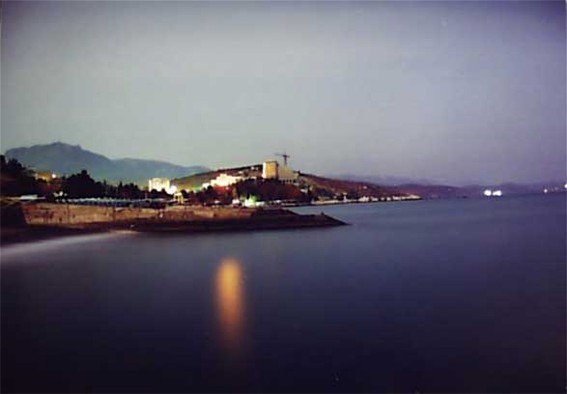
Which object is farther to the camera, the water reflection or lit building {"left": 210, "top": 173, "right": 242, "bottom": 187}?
lit building {"left": 210, "top": 173, "right": 242, "bottom": 187}

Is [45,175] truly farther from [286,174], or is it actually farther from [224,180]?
[286,174]

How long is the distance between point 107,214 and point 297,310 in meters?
0.94

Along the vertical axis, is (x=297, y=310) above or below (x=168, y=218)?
below

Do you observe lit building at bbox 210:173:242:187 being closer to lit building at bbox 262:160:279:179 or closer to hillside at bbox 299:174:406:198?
lit building at bbox 262:160:279:179

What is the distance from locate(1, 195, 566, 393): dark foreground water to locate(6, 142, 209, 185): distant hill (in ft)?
0.95

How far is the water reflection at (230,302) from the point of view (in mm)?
2236

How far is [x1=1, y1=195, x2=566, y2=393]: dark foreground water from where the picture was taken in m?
2.20

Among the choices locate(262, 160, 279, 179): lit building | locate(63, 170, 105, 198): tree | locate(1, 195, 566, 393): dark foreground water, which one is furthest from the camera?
locate(262, 160, 279, 179): lit building

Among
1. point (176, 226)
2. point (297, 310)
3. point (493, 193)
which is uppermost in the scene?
point (493, 193)

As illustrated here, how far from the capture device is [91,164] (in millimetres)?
2314

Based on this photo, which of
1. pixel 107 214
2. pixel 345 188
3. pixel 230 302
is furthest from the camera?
pixel 345 188

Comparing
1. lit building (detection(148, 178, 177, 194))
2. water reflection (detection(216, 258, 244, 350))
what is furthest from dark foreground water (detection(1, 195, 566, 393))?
lit building (detection(148, 178, 177, 194))

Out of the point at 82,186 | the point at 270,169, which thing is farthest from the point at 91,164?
the point at 270,169

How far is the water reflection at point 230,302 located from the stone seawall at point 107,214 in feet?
0.93
